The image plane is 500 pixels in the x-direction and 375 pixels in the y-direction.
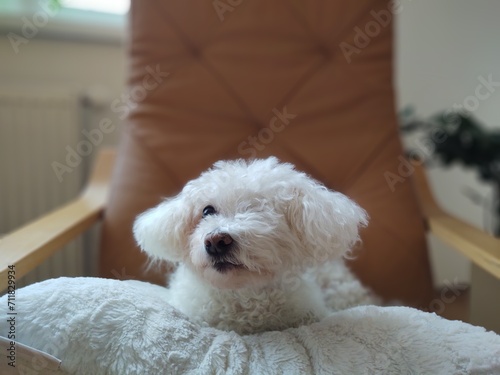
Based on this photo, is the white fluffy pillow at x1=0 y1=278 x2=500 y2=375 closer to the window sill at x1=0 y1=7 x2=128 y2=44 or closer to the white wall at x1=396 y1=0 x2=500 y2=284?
the window sill at x1=0 y1=7 x2=128 y2=44

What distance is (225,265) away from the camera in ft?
2.30

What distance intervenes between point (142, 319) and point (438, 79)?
1542 mm

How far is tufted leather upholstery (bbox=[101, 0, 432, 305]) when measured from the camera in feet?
3.64

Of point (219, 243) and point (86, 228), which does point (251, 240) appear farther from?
point (86, 228)

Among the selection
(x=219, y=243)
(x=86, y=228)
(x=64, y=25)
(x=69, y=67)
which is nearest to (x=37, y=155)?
(x=69, y=67)

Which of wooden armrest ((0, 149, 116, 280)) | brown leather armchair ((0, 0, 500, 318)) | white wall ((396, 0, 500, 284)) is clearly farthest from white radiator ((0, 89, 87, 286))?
white wall ((396, 0, 500, 284))

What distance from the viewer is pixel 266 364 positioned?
612mm

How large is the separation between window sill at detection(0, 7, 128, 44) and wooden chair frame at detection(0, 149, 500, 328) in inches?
21.5

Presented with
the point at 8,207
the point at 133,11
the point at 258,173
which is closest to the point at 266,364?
the point at 258,173

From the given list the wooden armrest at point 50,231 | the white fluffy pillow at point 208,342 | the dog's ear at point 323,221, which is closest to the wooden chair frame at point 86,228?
the wooden armrest at point 50,231

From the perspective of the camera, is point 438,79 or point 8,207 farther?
point 438,79

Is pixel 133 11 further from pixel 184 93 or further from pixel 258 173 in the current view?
pixel 258 173

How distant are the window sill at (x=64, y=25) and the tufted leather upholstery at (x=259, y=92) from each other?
0.47 meters

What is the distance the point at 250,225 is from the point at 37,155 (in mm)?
1088
